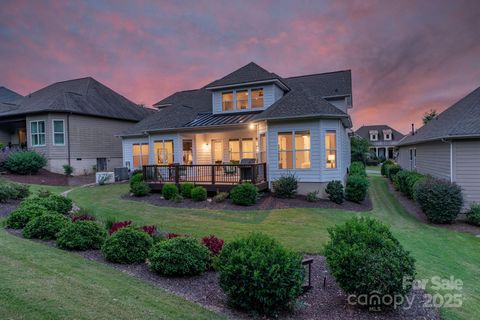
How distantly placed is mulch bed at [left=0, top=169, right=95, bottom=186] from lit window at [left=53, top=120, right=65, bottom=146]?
2.26 metres

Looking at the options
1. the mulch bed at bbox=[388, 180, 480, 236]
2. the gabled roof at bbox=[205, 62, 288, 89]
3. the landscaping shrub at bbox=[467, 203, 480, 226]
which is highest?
the gabled roof at bbox=[205, 62, 288, 89]

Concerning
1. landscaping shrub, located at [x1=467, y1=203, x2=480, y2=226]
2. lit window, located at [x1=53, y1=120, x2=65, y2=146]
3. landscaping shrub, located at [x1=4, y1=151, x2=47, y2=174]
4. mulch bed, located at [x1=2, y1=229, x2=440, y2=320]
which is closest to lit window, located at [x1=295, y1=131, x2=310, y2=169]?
landscaping shrub, located at [x1=467, y1=203, x2=480, y2=226]

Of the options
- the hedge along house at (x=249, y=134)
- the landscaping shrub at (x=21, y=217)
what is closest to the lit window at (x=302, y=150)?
the hedge along house at (x=249, y=134)

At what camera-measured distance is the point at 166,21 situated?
1759cm

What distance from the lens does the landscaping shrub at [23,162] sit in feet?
60.2

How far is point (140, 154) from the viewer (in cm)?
2095

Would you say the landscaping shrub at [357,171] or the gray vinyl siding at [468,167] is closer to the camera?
the gray vinyl siding at [468,167]

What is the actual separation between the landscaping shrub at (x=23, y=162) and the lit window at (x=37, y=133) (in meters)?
2.23

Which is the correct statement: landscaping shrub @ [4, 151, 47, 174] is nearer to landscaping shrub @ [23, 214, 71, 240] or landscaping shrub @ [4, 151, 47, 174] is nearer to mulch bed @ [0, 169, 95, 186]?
mulch bed @ [0, 169, 95, 186]

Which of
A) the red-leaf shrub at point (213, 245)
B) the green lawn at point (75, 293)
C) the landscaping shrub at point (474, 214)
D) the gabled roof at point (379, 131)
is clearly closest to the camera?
the green lawn at point (75, 293)

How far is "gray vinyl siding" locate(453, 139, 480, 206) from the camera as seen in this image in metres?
11.5

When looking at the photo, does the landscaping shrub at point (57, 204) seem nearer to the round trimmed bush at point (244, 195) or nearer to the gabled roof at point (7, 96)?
the round trimmed bush at point (244, 195)

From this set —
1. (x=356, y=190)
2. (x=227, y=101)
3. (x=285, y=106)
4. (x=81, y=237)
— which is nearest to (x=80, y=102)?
(x=227, y=101)

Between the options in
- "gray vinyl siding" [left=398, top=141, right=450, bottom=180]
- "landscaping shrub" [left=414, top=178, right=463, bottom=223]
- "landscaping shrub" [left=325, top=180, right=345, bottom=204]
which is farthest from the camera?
"landscaping shrub" [left=325, top=180, right=345, bottom=204]
